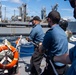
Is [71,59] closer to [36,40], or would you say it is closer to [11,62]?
[11,62]

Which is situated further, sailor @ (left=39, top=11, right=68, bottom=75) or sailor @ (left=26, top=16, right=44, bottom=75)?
sailor @ (left=26, top=16, right=44, bottom=75)

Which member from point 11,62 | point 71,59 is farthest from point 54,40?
point 11,62

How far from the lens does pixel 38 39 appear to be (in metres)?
7.04

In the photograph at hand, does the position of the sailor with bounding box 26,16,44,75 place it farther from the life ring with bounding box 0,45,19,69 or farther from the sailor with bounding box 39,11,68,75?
the sailor with bounding box 39,11,68,75

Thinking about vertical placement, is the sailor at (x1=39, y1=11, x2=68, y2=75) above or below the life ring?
above

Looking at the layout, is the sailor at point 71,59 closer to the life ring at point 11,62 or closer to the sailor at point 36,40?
the life ring at point 11,62

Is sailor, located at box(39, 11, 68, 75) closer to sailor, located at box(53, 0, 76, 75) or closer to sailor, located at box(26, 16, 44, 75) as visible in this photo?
sailor, located at box(53, 0, 76, 75)

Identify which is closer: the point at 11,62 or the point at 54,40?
the point at 54,40

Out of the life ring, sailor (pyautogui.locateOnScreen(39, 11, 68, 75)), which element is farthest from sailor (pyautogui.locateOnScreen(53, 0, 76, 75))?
the life ring

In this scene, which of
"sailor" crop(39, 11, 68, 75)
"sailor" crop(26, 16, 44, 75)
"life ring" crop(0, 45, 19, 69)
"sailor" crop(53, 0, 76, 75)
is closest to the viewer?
"sailor" crop(53, 0, 76, 75)

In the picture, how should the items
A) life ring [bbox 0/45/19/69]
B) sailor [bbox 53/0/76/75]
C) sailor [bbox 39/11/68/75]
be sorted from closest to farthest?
sailor [bbox 53/0/76/75] → sailor [bbox 39/11/68/75] → life ring [bbox 0/45/19/69]

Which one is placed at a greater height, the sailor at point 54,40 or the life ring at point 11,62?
the sailor at point 54,40

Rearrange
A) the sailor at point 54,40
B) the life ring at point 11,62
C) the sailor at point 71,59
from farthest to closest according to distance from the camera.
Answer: the life ring at point 11,62
the sailor at point 54,40
the sailor at point 71,59

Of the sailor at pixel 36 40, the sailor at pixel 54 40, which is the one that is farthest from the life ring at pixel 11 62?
the sailor at pixel 54 40
